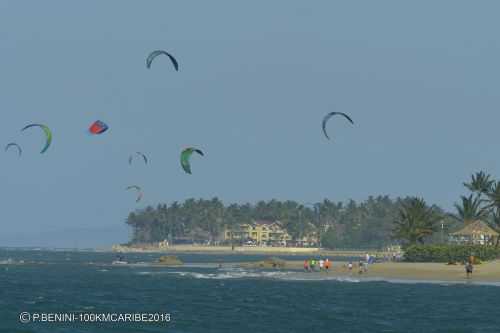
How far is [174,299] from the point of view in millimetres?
73750

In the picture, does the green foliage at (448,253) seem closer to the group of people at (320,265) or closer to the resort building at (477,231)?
the group of people at (320,265)

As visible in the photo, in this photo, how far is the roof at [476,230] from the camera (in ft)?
408

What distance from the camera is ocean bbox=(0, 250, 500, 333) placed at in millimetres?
56125

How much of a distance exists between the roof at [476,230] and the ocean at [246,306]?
30331mm

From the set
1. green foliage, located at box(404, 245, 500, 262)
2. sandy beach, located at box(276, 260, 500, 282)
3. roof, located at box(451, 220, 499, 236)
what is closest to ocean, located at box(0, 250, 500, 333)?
sandy beach, located at box(276, 260, 500, 282)

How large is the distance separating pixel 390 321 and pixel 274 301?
14.1 m

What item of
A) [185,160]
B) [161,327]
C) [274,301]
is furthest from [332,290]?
[161,327]

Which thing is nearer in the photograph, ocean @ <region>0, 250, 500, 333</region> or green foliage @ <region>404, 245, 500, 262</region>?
ocean @ <region>0, 250, 500, 333</region>

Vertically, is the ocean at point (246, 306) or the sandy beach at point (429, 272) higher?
the sandy beach at point (429, 272)

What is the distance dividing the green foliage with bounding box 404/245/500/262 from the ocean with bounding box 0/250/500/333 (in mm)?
16451

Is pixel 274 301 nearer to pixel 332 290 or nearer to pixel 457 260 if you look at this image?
pixel 332 290

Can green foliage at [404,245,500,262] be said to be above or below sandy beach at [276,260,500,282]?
above

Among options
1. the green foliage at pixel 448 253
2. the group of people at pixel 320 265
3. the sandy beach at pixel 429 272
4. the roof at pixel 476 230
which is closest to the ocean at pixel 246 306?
the sandy beach at pixel 429 272

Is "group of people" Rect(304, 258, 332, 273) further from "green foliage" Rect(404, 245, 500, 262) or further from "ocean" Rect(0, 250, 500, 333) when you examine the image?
"ocean" Rect(0, 250, 500, 333)
